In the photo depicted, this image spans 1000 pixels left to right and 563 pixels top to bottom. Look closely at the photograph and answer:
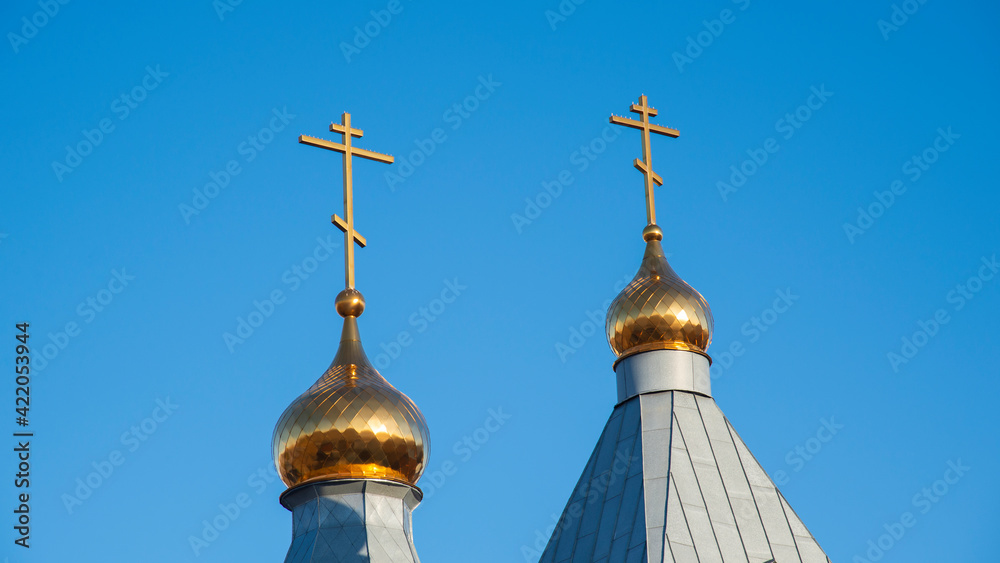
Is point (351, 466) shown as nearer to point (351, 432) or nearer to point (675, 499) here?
point (351, 432)

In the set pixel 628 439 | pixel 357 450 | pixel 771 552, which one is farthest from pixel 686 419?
pixel 357 450

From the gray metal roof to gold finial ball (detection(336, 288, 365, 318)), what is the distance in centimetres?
290

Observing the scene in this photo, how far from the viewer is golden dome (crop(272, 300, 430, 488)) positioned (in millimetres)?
17312

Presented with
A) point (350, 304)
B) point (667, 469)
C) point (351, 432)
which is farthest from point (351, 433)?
point (667, 469)

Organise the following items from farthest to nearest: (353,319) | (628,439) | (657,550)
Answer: (353,319) < (628,439) < (657,550)

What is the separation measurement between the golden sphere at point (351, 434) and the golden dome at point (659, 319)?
2189 millimetres

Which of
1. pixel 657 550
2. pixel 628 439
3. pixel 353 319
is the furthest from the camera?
pixel 353 319

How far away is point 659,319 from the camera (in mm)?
17750

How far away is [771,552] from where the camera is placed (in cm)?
1573

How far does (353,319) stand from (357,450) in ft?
5.45

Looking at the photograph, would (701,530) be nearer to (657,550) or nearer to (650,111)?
(657,550)

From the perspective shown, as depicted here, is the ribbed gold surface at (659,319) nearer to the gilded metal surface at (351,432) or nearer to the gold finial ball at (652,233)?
the gold finial ball at (652,233)

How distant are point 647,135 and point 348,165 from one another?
316 cm

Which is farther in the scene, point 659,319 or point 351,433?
point 659,319
